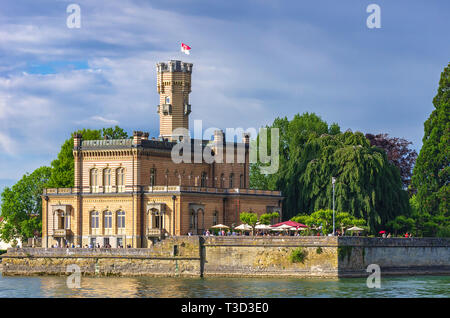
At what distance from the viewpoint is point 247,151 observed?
10856cm

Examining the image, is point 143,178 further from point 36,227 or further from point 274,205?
point 36,227

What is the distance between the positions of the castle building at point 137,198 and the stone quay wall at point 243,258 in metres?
5.51

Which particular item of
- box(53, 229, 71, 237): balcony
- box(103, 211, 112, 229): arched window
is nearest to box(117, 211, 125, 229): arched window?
box(103, 211, 112, 229): arched window

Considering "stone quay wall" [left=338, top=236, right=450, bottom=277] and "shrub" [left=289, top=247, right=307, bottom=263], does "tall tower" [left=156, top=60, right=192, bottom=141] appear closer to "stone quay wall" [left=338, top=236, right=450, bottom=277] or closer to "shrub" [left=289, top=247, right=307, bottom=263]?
"shrub" [left=289, top=247, right=307, bottom=263]

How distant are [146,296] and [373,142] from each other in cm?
5537

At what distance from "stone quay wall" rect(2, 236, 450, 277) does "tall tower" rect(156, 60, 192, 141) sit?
69.4 ft

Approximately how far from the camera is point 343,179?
332 feet

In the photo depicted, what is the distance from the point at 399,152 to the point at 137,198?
39.6 m

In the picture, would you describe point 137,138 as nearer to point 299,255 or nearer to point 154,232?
point 154,232

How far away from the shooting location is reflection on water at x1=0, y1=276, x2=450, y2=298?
2997 inches

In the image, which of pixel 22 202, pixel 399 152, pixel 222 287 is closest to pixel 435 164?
pixel 399 152

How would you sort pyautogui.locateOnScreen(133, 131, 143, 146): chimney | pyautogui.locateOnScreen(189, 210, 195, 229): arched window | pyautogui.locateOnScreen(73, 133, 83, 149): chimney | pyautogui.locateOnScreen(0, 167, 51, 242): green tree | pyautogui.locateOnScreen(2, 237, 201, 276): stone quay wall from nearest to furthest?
1. pyautogui.locateOnScreen(2, 237, 201, 276): stone quay wall
2. pyautogui.locateOnScreen(189, 210, 195, 229): arched window
3. pyautogui.locateOnScreen(133, 131, 143, 146): chimney
4. pyautogui.locateOnScreen(73, 133, 83, 149): chimney
5. pyautogui.locateOnScreen(0, 167, 51, 242): green tree

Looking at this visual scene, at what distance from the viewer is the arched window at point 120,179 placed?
329 ft
